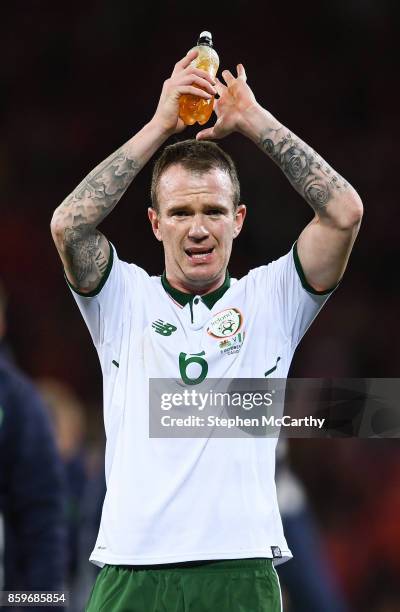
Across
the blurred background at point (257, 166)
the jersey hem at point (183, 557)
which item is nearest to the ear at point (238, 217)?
the jersey hem at point (183, 557)

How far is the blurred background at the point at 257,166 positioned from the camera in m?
9.04

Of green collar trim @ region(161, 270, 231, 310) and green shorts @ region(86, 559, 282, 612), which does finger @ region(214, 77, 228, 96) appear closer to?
green collar trim @ region(161, 270, 231, 310)

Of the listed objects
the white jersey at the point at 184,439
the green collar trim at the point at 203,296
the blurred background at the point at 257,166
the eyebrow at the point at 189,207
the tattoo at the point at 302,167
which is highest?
the blurred background at the point at 257,166

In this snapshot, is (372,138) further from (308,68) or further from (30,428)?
(30,428)

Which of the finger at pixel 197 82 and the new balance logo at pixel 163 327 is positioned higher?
the finger at pixel 197 82

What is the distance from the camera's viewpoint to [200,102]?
3383mm

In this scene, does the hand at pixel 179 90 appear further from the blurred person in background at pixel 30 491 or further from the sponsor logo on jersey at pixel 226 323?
the blurred person in background at pixel 30 491

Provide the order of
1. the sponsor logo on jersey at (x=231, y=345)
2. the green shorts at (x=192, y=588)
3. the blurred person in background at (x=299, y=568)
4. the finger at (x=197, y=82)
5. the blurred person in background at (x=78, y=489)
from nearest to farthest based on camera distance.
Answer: the green shorts at (x=192, y=588) < the finger at (x=197, y=82) < the sponsor logo on jersey at (x=231, y=345) < the blurred person in background at (x=299, y=568) < the blurred person in background at (x=78, y=489)

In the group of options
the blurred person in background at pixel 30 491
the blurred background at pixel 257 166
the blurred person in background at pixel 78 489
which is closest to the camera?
the blurred person in background at pixel 30 491

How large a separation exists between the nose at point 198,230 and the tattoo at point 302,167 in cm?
30

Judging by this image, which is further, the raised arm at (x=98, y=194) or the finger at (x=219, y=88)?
the finger at (x=219, y=88)

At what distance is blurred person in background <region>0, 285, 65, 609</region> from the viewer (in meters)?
4.00

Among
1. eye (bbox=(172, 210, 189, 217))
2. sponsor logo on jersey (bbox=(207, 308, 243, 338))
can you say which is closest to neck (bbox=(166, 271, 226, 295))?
sponsor logo on jersey (bbox=(207, 308, 243, 338))

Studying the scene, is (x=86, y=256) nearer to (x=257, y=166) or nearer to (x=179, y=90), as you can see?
(x=179, y=90)
